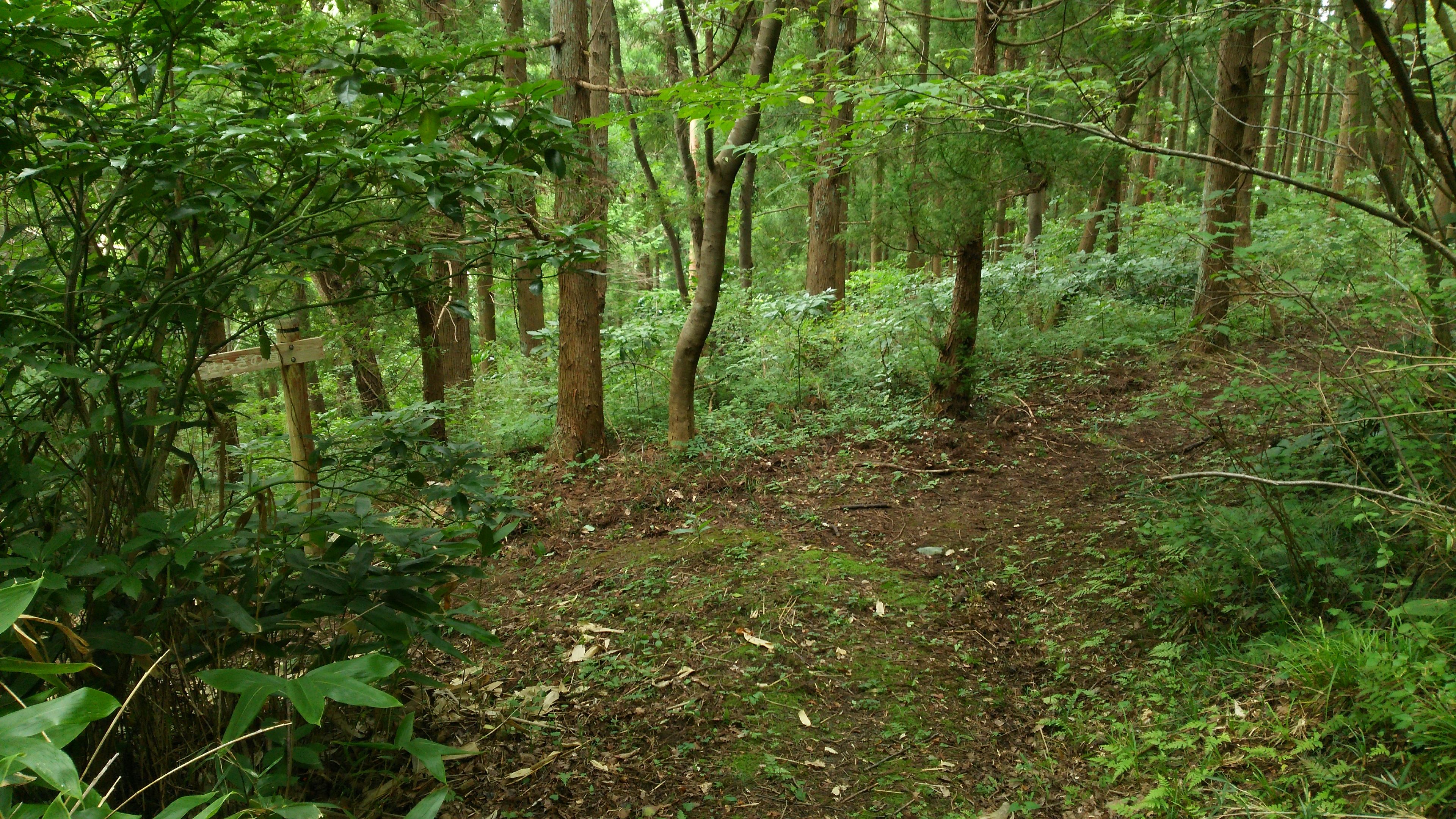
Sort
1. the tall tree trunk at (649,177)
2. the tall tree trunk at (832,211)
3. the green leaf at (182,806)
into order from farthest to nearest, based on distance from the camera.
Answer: the tall tree trunk at (832,211) < the tall tree trunk at (649,177) < the green leaf at (182,806)

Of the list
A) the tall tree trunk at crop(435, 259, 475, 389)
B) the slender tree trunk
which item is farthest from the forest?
the slender tree trunk

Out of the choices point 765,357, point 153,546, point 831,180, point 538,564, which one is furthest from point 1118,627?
point 831,180

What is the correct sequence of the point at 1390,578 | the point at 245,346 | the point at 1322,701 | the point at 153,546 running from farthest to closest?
1. the point at 245,346
2. the point at 1390,578
3. the point at 1322,701
4. the point at 153,546

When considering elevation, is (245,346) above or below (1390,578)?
above

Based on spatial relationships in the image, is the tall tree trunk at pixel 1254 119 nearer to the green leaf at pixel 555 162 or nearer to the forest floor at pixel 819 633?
the forest floor at pixel 819 633

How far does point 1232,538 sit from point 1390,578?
660 mm

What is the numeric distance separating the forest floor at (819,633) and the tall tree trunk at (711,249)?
61 cm

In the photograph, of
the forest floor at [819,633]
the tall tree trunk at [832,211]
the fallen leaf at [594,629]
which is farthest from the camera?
the tall tree trunk at [832,211]

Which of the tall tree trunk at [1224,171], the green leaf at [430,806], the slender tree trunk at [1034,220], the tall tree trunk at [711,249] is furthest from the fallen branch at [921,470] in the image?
the slender tree trunk at [1034,220]

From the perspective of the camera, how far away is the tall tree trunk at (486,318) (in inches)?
329

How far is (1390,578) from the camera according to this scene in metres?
Answer: 3.13

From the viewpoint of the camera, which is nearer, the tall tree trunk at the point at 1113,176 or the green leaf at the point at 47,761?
the green leaf at the point at 47,761

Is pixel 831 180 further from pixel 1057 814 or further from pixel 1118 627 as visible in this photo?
pixel 1057 814

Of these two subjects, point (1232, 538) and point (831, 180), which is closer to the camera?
point (1232, 538)
